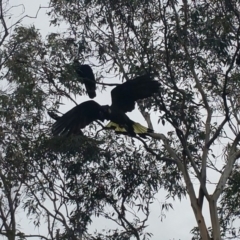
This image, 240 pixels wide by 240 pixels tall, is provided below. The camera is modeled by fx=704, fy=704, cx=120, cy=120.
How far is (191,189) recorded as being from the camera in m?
10.1

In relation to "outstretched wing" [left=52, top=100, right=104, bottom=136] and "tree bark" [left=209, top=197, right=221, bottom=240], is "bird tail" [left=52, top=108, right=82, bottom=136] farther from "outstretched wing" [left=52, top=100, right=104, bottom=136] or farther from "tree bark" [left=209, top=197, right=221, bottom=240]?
"tree bark" [left=209, top=197, right=221, bottom=240]

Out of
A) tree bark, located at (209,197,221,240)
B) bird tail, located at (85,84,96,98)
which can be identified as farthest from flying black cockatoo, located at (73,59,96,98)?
tree bark, located at (209,197,221,240)

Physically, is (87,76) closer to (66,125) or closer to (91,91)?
(91,91)

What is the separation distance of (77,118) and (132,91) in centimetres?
81

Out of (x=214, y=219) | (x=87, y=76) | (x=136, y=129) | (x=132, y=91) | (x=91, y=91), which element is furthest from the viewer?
(x=91, y=91)

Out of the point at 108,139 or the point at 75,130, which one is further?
the point at 108,139

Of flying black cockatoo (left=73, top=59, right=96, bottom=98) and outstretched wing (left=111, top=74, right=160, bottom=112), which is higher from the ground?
flying black cockatoo (left=73, top=59, right=96, bottom=98)

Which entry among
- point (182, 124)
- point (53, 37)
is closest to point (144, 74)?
point (182, 124)

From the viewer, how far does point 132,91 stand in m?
9.20

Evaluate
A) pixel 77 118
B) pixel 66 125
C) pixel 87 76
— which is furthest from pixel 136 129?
pixel 87 76

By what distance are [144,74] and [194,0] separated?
1284 millimetres

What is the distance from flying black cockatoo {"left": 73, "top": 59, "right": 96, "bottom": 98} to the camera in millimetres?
9805

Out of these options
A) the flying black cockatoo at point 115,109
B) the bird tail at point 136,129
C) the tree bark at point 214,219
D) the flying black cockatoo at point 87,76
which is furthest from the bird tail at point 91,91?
the tree bark at point 214,219

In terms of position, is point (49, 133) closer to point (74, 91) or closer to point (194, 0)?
point (74, 91)
